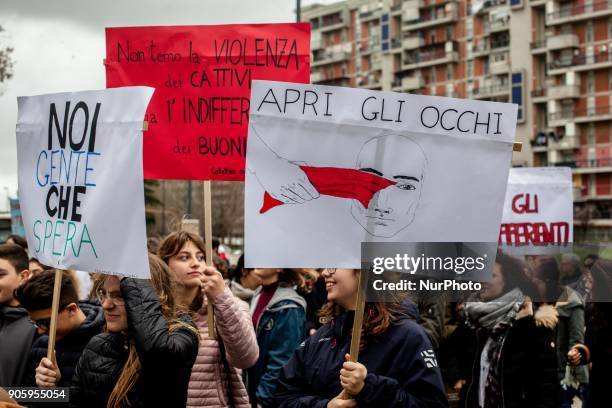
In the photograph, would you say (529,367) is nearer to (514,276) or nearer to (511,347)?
(511,347)

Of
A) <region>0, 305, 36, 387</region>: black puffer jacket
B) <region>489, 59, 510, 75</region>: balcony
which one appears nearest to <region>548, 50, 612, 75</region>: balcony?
<region>489, 59, 510, 75</region>: balcony

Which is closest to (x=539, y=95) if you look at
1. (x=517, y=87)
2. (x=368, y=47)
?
(x=517, y=87)

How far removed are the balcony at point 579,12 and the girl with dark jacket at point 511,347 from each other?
205ft

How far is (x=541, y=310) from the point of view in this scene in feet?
20.6

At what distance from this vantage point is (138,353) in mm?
3922

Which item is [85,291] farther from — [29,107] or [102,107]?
[102,107]

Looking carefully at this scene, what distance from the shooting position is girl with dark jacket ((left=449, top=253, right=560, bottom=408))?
222 inches

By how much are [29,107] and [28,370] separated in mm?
1453

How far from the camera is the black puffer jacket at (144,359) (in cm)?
390

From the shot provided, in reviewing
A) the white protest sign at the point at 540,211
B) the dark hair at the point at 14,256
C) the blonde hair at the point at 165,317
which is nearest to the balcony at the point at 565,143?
the white protest sign at the point at 540,211

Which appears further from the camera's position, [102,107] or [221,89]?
[221,89]

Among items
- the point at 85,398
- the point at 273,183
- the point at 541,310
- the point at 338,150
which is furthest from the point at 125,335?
the point at 541,310

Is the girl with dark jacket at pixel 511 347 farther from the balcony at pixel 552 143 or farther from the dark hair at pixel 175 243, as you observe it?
the balcony at pixel 552 143

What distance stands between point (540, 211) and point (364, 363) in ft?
18.0
